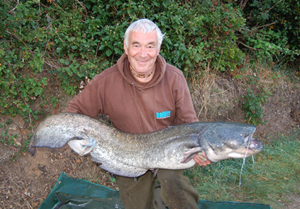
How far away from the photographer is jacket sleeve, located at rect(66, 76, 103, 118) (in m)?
2.73

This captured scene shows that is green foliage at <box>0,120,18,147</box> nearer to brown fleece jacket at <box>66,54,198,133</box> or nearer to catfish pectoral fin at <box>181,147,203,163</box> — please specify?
brown fleece jacket at <box>66,54,198,133</box>

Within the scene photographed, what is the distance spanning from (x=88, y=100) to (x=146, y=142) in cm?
83

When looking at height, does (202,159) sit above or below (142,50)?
below

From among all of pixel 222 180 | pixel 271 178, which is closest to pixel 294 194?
pixel 271 178

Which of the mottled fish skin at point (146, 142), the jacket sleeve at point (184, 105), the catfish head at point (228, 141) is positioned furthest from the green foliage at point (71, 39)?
the catfish head at point (228, 141)

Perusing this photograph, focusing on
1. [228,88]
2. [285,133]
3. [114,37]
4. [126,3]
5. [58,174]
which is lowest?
[285,133]

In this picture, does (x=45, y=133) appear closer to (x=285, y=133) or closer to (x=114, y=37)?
(x=114, y=37)

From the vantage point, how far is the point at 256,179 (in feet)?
14.2

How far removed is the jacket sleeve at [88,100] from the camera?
2.73 meters

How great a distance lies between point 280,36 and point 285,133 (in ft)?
8.94

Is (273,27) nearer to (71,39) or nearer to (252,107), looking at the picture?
(252,107)

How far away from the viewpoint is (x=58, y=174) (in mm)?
3852

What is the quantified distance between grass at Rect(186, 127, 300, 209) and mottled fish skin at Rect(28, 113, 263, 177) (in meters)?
1.70

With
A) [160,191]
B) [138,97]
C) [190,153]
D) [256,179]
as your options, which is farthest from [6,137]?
[256,179]
